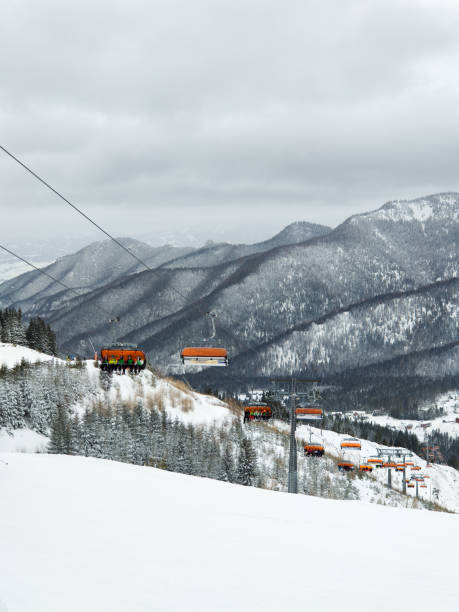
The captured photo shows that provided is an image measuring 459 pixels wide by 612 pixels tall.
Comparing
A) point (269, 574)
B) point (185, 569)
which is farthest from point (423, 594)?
point (185, 569)

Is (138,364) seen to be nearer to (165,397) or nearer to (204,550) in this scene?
Answer: (204,550)

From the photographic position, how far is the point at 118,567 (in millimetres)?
14727

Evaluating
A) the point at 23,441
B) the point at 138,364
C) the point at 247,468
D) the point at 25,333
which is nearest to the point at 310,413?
the point at 138,364

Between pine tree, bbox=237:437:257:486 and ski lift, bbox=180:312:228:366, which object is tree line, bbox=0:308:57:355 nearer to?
pine tree, bbox=237:437:257:486

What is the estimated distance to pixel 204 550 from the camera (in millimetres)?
16859

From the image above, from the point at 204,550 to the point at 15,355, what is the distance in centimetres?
10714

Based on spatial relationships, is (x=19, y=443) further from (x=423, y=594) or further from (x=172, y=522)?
(x=423, y=594)

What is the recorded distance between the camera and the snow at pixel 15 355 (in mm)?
110688

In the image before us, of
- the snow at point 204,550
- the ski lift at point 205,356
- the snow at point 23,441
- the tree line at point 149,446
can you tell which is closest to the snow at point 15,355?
the snow at point 23,441

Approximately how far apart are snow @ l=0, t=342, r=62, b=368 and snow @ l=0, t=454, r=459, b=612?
3542 inches

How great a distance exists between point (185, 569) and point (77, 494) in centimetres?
970

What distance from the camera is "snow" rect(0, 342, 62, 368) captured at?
363 ft

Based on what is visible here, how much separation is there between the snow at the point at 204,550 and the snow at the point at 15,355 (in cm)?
8998

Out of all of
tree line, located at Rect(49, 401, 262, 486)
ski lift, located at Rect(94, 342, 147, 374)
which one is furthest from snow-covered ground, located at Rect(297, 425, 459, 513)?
ski lift, located at Rect(94, 342, 147, 374)
